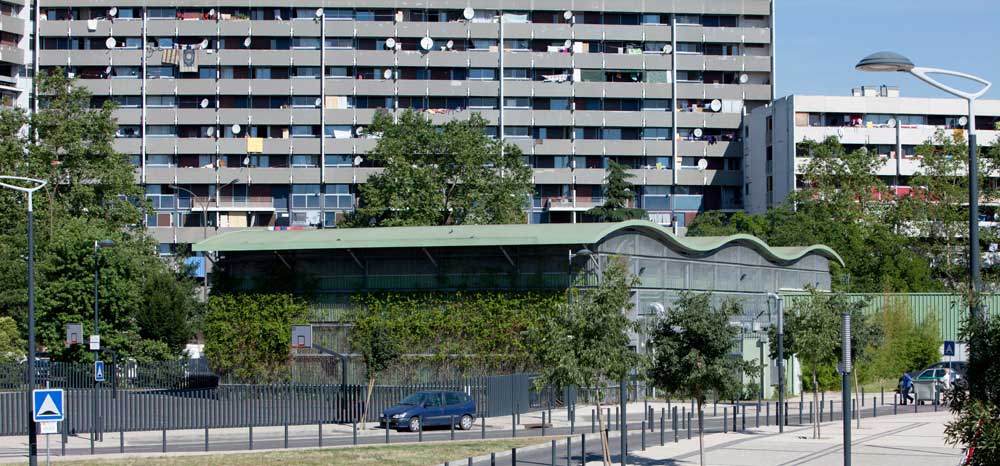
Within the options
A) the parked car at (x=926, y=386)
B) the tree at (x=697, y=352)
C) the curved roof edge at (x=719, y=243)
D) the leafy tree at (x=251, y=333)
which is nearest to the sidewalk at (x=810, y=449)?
the tree at (x=697, y=352)

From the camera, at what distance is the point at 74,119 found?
7956 cm

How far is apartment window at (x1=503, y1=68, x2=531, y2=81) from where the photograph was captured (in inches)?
3965

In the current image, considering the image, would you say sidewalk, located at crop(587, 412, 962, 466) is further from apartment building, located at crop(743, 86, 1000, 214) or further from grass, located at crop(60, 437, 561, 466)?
apartment building, located at crop(743, 86, 1000, 214)

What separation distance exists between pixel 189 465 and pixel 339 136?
234 feet

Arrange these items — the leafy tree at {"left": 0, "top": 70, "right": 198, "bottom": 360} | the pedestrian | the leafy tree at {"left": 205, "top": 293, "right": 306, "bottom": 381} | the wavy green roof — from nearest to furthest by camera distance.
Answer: the wavy green roof, the pedestrian, the leafy tree at {"left": 205, "top": 293, "right": 306, "bottom": 381}, the leafy tree at {"left": 0, "top": 70, "right": 198, "bottom": 360}

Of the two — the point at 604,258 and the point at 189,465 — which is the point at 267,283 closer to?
the point at 604,258

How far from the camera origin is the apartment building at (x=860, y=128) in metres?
97.5

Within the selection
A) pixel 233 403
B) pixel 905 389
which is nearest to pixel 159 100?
pixel 233 403

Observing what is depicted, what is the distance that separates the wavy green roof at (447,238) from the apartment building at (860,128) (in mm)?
40559

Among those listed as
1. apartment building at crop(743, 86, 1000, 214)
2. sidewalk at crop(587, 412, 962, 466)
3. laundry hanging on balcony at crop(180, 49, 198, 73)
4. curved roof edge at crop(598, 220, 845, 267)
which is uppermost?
laundry hanging on balcony at crop(180, 49, 198, 73)

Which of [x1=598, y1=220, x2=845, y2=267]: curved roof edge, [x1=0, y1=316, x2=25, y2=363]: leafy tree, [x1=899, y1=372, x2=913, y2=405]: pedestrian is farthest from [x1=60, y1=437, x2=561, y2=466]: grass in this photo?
[x1=0, y1=316, x2=25, y2=363]: leafy tree

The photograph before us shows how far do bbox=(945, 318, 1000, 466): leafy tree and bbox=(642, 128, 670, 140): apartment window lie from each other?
86.1 metres

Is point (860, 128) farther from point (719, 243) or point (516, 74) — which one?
point (719, 243)

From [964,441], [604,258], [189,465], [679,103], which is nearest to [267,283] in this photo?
[604,258]
